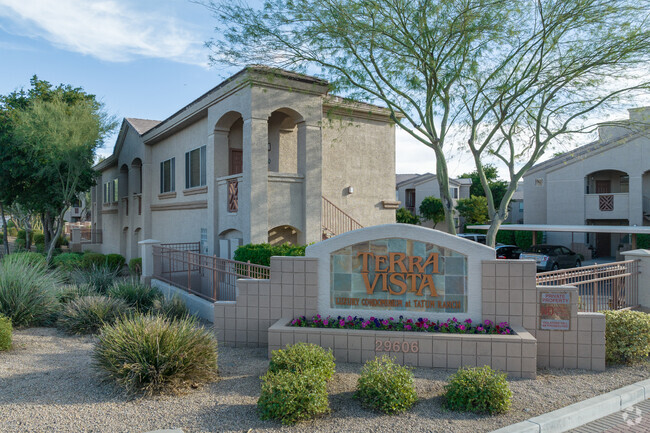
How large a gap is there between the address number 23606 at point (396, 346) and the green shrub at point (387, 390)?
1413mm

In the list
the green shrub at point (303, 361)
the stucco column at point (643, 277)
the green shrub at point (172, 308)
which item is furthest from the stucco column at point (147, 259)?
the stucco column at point (643, 277)

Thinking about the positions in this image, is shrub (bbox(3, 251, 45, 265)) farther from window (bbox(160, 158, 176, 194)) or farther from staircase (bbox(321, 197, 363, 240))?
staircase (bbox(321, 197, 363, 240))

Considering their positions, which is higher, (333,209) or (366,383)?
(333,209)

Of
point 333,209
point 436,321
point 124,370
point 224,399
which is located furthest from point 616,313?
point 333,209

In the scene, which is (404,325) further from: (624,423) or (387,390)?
(624,423)

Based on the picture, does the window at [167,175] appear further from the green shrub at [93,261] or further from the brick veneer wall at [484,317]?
the brick veneer wall at [484,317]

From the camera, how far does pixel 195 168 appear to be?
59.4 ft

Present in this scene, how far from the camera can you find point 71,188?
22.3 m

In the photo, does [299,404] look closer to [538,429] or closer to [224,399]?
[224,399]

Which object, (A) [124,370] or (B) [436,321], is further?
(B) [436,321]

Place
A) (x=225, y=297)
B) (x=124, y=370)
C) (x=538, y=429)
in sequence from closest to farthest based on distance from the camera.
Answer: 1. (x=538, y=429)
2. (x=124, y=370)
3. (x=225, y=297)

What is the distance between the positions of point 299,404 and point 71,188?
845 inches

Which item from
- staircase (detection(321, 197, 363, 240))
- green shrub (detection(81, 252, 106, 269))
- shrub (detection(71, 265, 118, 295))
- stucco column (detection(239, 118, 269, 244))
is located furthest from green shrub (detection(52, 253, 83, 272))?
staircase (detection(321, 197, 363, 240))

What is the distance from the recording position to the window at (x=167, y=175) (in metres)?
20.1
